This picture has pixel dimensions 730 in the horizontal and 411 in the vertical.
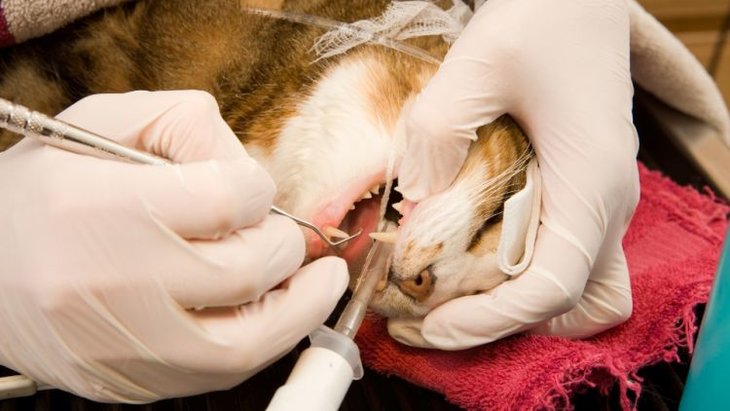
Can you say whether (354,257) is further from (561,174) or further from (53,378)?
(53,378)

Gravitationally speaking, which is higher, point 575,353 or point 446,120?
point 446,120

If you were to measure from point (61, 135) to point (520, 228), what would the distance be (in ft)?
1.69

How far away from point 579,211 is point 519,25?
231mm

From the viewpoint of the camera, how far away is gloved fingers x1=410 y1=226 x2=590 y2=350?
901 millimetres

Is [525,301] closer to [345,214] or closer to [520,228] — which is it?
[520,228]

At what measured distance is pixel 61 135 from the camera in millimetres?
781

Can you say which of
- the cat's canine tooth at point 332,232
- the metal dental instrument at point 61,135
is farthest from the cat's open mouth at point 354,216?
the metal dental instrument at point 61,135

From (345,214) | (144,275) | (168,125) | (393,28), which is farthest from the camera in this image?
(393,28)

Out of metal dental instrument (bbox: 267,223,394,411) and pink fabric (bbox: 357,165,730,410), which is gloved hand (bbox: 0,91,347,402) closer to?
metal dental instrument (bbox: 267,223,394,411)

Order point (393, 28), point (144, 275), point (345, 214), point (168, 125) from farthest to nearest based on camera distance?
point (393, 28) → point (345, 214) → point (168, 125) → point (144, 275)

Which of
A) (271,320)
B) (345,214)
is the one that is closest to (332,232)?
(345,214)

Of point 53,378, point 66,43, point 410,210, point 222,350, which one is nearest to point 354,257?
point 410,210

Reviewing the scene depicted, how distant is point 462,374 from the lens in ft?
3.18

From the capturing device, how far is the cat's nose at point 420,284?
0.92m
